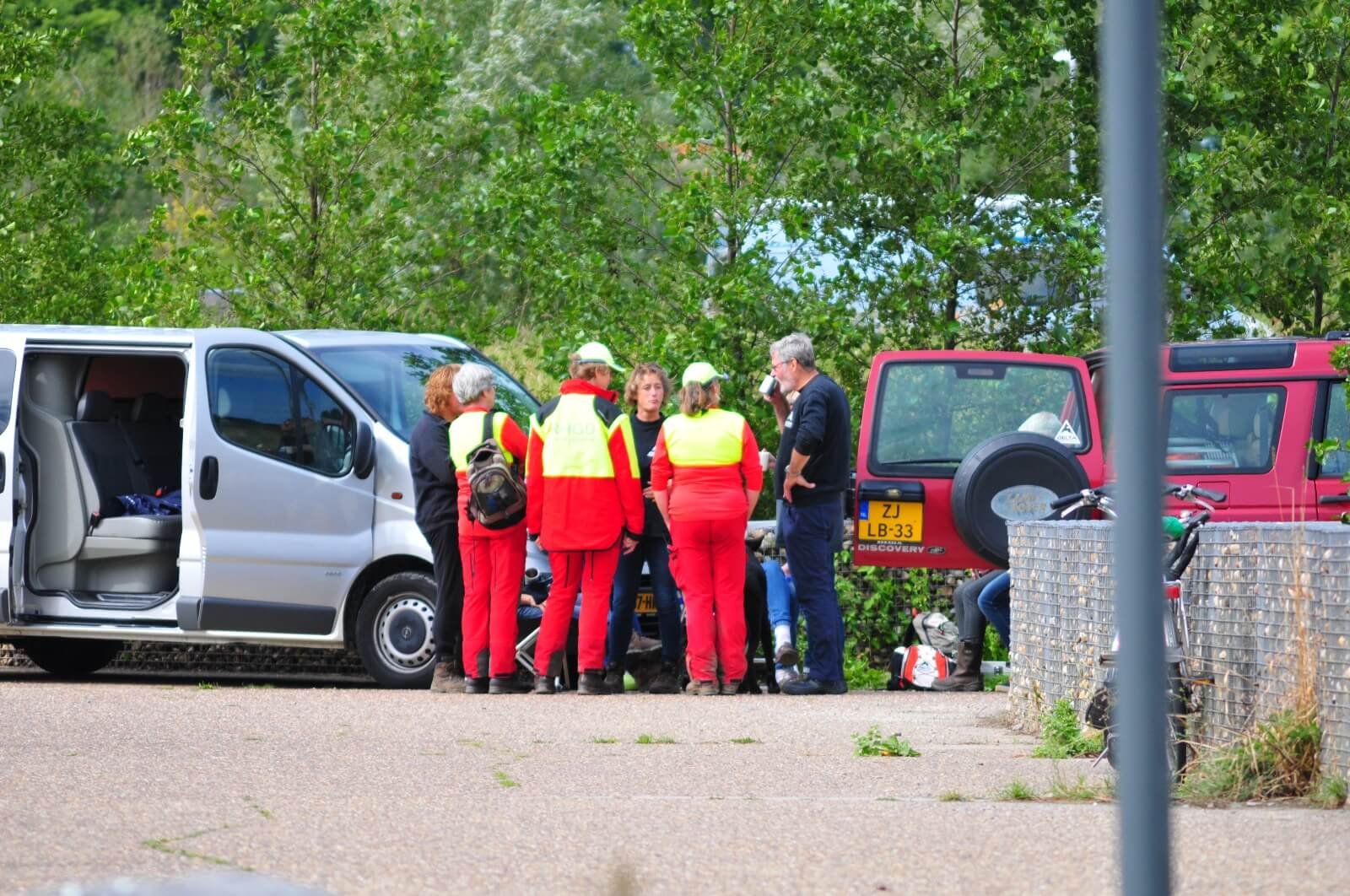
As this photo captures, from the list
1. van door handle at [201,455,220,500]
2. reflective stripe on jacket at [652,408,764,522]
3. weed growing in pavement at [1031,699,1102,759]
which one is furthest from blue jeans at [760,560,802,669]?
weed growing in pavement at [1031,699,1102,759]

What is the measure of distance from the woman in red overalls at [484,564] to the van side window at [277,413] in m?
0.88

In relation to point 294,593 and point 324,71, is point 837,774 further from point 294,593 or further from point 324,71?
point 324,71

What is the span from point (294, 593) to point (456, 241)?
4.89 meters

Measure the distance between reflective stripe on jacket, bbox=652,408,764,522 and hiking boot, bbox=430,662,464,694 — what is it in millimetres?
1571

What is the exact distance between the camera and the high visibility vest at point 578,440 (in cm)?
1170

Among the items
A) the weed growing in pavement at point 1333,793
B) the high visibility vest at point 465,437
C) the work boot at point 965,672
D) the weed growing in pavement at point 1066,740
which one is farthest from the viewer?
the work boot at point 965,672

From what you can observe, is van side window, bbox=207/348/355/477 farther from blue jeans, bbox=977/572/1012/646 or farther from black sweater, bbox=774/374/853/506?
blue jeans, bbox=977/572/1012/646

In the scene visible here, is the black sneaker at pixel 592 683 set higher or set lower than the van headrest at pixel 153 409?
lower

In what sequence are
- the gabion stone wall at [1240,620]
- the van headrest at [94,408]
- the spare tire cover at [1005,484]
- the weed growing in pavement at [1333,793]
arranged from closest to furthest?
the weed growing in pavement at [1333,793]
the gabion stone wall at [1240,620]
the spare tire cover at [1005,484]
the van headrest at [94,408]

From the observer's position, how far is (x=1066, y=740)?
8578 mm

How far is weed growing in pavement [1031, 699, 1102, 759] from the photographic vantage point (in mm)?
8453

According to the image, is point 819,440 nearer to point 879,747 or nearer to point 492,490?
point 492,490

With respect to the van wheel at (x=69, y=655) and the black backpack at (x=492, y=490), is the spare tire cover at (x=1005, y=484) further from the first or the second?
the van wheel at (x=69, y=655)

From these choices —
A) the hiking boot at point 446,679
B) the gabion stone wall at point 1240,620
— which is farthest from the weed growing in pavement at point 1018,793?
the hiking boot at point 446,679
